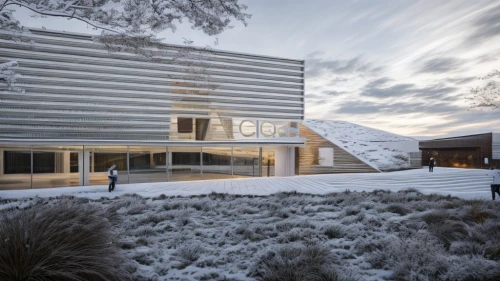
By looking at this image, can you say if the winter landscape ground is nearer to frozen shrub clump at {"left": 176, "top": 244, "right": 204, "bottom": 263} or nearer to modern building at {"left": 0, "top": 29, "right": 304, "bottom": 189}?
frozen shrub clump at {"left": 176, "top": 244, "right": 204, "bottom": 263}

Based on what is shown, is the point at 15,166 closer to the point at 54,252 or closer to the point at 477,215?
the point at 54,252

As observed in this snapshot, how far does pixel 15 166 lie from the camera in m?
19.7

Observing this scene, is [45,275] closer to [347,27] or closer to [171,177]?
[347,27]

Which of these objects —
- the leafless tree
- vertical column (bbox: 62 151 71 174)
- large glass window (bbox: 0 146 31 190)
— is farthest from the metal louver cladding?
the leafless tree

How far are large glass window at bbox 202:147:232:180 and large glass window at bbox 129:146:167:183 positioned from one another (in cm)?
280

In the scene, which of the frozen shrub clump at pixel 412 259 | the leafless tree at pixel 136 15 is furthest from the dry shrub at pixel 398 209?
the leafless tree at pixel 136 15

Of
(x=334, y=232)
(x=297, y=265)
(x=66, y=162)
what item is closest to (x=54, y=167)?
(x=66, y=162)

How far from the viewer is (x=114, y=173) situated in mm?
15719

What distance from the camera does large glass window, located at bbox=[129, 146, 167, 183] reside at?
21672 millimetres

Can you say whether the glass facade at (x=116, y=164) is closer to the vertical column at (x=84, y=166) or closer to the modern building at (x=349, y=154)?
the vertical column at (x=84, y=166)

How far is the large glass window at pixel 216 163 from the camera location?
23391 mm

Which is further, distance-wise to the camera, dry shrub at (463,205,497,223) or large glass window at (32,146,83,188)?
large glass window at (32,146,83,188)

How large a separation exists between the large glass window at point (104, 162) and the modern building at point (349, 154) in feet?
42.9

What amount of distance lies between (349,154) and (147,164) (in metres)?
14.9
